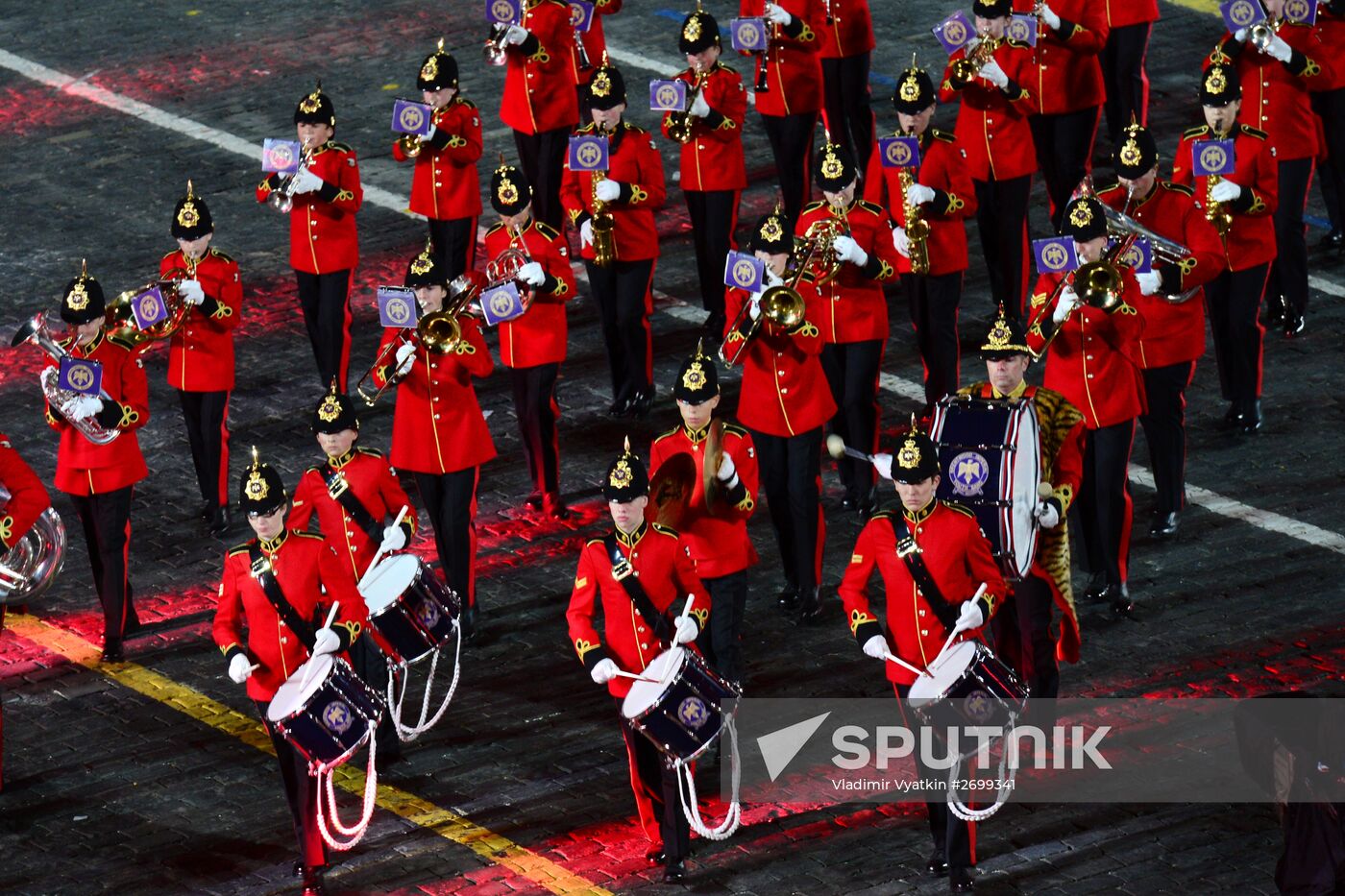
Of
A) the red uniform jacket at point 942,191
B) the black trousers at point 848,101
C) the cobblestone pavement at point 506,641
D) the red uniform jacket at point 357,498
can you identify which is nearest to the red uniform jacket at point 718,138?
the cobblestone pavement at point 506,641

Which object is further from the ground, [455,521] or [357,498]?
[357,498]

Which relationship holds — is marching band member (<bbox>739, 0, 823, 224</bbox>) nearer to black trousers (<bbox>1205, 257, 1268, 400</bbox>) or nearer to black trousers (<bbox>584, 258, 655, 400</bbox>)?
black trousers (<bbox>584, 258, 655, 400</bbox>)

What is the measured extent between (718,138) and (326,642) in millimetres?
7651

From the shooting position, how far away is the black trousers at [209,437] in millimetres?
18156

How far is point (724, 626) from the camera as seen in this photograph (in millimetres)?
15125

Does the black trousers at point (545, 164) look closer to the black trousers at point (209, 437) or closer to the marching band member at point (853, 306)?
the marching band member at point (853, 306)

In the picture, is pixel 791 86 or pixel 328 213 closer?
pixel 328 213

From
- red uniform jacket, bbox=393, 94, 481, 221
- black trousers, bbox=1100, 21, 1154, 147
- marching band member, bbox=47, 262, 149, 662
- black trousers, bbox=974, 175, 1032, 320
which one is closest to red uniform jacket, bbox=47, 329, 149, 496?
marching band member, bbox=47, 262, 149, 662

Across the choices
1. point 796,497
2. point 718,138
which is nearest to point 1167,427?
point 796,497

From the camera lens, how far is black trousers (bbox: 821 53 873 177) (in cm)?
→ 2230

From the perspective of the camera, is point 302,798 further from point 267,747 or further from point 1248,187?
point 1248,187

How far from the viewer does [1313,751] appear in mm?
12805

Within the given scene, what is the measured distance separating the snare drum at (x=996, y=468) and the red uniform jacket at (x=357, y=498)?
3.04 meters

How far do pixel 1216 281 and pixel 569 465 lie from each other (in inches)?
181
